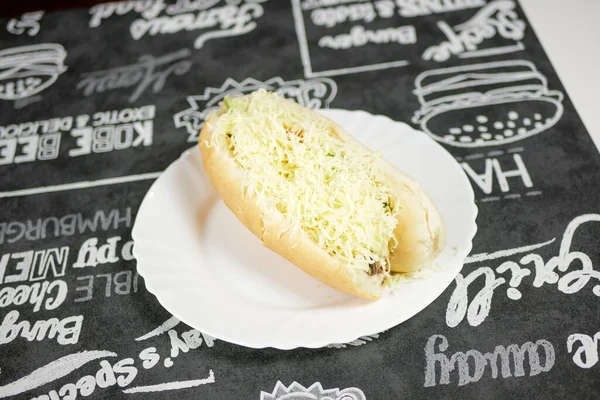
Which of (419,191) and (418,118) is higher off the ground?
(419,191)

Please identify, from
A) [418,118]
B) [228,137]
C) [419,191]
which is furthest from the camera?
[418,118]

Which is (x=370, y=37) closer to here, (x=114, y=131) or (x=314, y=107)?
(x=314, y=107)

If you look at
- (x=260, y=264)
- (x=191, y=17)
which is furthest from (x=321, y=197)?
(x=191, y=17)

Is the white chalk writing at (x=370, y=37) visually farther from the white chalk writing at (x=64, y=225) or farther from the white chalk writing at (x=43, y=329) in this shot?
the white chalk writing at (x=43, y=329)

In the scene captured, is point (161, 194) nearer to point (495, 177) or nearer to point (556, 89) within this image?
point (495, 177)

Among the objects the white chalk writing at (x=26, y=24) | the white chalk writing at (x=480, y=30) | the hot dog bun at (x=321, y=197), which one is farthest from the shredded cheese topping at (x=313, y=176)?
the white chalk writing at (x=26, y=24)

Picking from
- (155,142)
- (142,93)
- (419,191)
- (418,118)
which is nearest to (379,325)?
(419,191)
